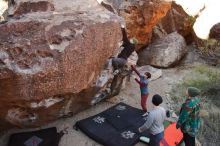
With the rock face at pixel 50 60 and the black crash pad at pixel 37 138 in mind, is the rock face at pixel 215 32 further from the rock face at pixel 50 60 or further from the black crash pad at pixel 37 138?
the black crash pad at pixel 37 138

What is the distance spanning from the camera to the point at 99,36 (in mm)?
9047

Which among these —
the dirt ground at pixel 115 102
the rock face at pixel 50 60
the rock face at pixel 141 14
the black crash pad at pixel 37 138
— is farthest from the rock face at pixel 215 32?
the black crash pad at pixel 37 138

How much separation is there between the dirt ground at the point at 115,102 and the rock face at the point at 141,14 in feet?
8.37

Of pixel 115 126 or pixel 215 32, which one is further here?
pixel 215 32

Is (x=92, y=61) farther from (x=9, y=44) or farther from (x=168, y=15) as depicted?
(x=168, y=15)

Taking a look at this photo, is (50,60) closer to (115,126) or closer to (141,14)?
(115,126)

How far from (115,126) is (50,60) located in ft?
9.16

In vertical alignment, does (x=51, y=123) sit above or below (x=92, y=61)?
below

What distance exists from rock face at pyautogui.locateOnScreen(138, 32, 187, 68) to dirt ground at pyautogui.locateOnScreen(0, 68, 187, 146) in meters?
0.56

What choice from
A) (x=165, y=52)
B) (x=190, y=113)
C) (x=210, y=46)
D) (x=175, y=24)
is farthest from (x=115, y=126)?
(x=175, y=24)

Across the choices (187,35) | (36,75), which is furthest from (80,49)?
(187,35)

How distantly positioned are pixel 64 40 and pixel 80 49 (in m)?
0.46

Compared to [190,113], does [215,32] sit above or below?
below

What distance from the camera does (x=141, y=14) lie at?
48.1ft
